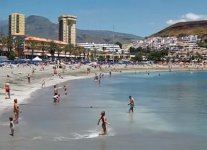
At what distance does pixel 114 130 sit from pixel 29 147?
5.20 metres

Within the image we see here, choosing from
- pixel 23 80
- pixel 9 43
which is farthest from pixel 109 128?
pixel 9 43

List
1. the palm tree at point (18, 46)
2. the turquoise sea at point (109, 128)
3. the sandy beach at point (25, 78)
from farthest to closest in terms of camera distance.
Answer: the palm tree at point (18, 46) < the sandy beach at point (25, 78) < the turquoise sea at point (109, 128)

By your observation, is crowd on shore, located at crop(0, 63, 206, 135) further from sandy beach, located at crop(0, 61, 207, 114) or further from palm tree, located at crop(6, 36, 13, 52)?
palm tree, located at crop(6, 36, 13, 52)

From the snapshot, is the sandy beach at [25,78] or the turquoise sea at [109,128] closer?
the turquoise sea at [109,128]

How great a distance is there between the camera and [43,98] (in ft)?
113

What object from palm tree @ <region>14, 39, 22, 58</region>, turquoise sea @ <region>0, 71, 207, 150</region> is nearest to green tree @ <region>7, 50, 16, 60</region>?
palm tree @ <region>14, 39, 22, 58</region>

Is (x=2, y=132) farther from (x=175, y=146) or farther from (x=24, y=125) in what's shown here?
(x=175, y=146)

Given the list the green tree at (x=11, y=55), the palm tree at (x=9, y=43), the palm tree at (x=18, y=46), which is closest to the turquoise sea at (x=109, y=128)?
the green tree at (x=11, y=55)

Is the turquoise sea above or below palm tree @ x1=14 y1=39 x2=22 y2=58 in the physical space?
below

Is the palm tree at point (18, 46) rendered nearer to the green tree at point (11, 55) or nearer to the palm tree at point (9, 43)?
the palm tree at point (9, 43)

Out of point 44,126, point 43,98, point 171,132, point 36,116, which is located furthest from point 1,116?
point 43,98

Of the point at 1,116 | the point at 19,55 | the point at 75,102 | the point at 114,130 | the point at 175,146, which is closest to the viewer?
the point at 175,146

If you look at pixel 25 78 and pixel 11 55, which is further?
pixel 11 55

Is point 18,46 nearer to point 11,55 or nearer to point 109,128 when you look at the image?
point 11,55
